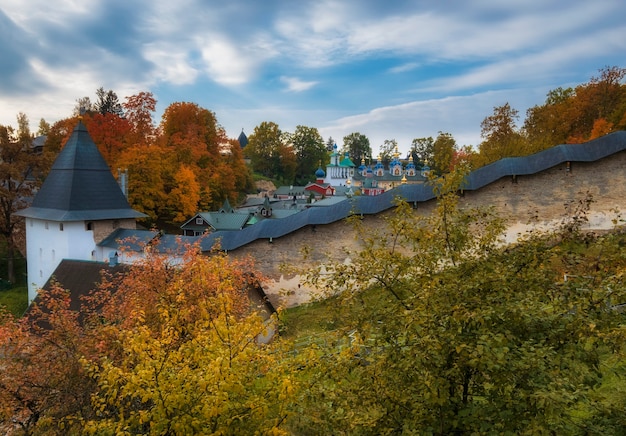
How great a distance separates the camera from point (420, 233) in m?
4.39

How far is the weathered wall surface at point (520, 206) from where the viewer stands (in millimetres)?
13578

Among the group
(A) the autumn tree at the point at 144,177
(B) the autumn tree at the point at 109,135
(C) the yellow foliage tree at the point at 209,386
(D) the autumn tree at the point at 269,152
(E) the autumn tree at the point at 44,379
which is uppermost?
(D) the autumn tree at the point at 269,152

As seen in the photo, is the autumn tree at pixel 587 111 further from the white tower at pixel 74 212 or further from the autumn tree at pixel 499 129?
the white tower at pixel 74 212

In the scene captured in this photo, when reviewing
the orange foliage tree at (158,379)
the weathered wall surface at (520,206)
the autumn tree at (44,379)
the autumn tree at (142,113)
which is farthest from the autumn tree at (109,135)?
the orange foliage tree at (158,379)

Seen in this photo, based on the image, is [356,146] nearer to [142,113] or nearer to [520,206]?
[142,113]

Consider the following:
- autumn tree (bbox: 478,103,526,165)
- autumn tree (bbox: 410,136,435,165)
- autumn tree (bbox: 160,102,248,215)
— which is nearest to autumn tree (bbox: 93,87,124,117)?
autumn tree (bbox: 160,102,248,215)

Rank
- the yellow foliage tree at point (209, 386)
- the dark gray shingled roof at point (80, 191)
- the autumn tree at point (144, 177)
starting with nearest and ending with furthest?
the yellow foliage tree at point (209, 386) → the dark gray shingled roof at point (80, 191) → the autumn tree at point (144, 177)

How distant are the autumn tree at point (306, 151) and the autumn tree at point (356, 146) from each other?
21822 mm

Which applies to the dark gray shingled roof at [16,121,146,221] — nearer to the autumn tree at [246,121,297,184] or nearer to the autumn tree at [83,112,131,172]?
the autumn tree at [83,112,131,172]

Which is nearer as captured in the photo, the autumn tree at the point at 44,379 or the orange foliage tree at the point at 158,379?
the orange foliage tree at the point at 158,379

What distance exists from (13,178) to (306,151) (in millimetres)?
59214

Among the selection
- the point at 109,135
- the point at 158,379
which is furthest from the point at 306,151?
the point at 158,379

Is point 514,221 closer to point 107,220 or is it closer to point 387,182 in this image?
point 107,220

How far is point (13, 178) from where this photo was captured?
2198cm
